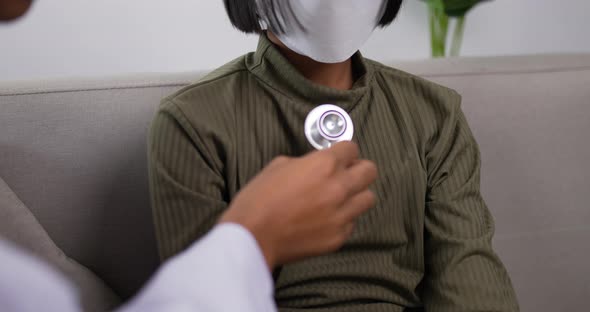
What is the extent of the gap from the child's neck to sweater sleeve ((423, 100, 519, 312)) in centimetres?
13

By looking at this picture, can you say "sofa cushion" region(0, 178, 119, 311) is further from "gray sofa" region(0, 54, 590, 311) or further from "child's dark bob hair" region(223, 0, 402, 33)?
"child's dark bob hair" region(223, 0, 402, 33)

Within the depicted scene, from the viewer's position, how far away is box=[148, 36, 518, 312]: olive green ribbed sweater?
61 cm

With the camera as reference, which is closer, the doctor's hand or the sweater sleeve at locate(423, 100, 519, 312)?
the doctor's hand

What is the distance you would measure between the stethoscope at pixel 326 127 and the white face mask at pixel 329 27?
71 mm

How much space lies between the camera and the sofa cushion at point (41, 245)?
677 millimetres

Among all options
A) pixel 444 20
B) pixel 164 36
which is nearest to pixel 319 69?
pixel 164 36

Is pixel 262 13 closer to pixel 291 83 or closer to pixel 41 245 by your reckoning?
pixel 291 83

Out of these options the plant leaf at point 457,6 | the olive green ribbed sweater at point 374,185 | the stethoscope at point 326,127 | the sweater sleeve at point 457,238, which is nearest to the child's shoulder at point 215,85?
the olive green ribbed sweater at point 374,185

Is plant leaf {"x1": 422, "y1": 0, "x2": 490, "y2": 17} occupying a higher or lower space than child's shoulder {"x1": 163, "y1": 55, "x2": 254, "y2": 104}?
lower

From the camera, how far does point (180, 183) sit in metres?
0.61

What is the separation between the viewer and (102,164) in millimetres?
785

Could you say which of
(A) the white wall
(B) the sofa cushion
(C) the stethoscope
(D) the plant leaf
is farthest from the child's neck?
(D) the plant leaf

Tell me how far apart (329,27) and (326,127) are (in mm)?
101

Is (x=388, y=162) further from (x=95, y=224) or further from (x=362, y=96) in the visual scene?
(x=95, y=224)
